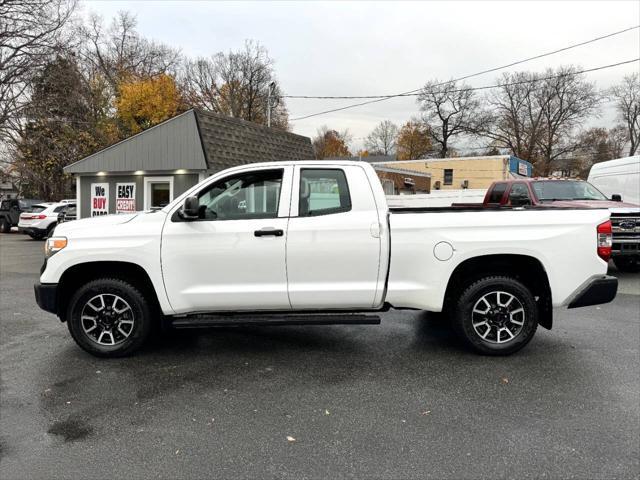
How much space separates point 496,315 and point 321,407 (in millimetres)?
2093

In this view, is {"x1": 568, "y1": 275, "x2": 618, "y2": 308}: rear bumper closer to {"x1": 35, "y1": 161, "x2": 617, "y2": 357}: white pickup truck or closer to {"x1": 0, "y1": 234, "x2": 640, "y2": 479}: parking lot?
{"x1": 35, "y1": 161, "x2": 617, "y2": 357}: white pickup truck

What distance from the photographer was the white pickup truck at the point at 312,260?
4.47 m

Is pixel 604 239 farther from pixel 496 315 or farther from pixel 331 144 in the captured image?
pixel 331 144

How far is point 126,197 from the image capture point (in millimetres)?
15914

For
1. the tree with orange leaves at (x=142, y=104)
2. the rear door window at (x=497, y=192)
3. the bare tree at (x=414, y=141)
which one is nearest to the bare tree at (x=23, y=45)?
the tree with orange leaves at (x=142, y=104)

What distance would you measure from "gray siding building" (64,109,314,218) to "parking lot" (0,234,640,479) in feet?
31.2

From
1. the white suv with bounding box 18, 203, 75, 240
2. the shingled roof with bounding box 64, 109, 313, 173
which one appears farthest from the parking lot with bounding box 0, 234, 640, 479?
the white suv with bounding box 18, 203, 75, 240

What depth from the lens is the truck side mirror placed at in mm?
4355

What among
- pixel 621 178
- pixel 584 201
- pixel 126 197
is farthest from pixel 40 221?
pixel 621 178

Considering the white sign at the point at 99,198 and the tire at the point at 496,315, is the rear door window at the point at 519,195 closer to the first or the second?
the tire at the point at 496,315

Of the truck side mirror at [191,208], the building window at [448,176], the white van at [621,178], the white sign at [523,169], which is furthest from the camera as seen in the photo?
the building window at [448,176]

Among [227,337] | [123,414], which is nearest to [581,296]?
[227,337]

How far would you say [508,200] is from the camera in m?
10.9

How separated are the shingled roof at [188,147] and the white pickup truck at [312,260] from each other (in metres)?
9.87
